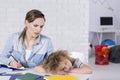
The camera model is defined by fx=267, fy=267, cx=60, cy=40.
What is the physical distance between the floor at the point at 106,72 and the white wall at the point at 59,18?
2.72ft

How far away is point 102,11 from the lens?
4.39m

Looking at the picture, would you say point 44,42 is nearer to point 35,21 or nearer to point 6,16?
point 35,21

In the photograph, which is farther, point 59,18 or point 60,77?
point 59,18

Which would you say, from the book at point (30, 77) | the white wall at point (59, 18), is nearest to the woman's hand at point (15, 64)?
the book at point (30, 77)

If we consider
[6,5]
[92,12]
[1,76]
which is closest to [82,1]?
[6,5]

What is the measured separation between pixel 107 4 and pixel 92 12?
0.29 metres

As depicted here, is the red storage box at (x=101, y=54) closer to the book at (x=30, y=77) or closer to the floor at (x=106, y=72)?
the floor at (x=106, y=72)

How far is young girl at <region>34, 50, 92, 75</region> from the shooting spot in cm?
122

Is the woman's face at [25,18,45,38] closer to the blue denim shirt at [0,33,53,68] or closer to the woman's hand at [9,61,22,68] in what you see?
the blue denim shirt at [0,33,53,68]

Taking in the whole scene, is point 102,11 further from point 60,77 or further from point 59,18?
point 60,77

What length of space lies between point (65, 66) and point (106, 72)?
175 cm

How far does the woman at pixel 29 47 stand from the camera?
133cm

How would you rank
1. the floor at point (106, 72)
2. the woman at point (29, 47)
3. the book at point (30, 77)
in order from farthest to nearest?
the floor at point (106, 72)
the woman at point (29, 47)
the book at point (30, 77)

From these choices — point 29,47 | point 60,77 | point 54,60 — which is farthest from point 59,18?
point 60,77
